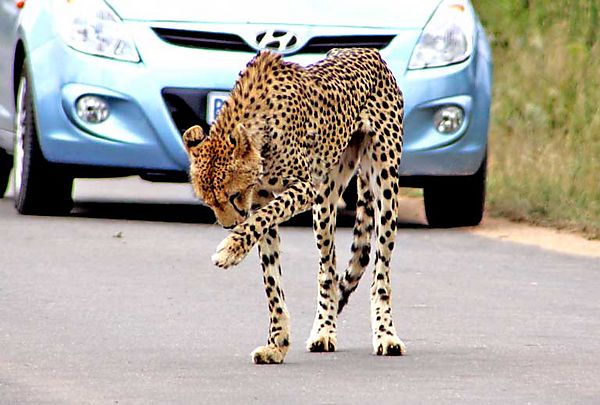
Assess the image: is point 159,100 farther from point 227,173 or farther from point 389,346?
point 227,173

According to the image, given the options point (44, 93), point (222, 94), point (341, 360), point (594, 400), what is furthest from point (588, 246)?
point (594, 400)

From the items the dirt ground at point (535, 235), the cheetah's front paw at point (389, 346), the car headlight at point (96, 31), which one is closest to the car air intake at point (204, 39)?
the car headlight at point (96, 31)

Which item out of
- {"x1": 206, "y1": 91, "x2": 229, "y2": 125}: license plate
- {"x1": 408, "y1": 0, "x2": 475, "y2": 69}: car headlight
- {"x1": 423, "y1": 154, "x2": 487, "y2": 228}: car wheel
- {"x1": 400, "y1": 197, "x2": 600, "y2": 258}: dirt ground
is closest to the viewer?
{"x1": 400, "y1": 197, "x2": 600, "y2": 258}: dirt ground

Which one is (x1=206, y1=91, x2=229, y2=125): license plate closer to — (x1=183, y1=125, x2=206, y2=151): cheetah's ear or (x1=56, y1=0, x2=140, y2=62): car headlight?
(x1=56, y1=0, x2=140, y2=62): car headlight

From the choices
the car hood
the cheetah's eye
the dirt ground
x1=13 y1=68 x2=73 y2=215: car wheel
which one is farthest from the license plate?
the cheetah's eye

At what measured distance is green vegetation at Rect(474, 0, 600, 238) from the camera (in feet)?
43.3

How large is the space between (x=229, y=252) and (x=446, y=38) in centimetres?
545

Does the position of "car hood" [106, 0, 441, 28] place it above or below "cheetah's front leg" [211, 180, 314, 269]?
below

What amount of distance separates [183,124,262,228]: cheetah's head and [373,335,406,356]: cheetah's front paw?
836mm

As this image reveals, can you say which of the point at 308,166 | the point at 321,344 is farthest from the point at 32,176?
the point at 308,166

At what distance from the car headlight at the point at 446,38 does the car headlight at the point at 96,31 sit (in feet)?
5.33

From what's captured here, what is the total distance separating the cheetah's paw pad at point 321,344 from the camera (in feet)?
25.8

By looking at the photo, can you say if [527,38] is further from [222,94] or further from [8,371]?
[8,371]

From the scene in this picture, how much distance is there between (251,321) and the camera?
8.57 metres
